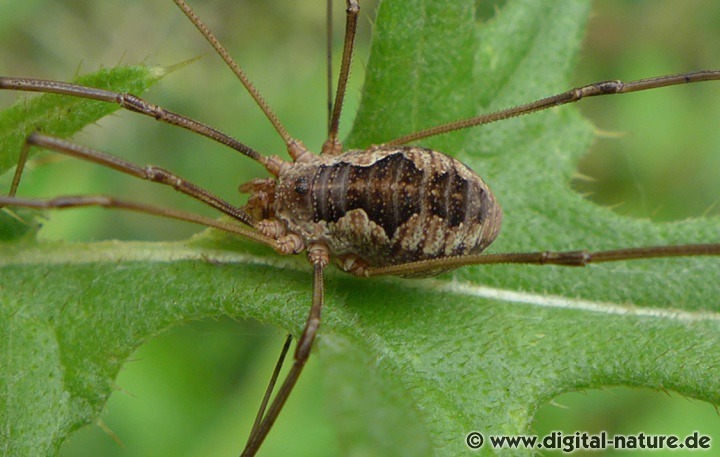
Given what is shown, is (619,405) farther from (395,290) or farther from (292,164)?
(292,164)

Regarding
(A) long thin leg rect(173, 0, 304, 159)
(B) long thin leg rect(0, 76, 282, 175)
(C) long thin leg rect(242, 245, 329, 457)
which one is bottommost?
(C) long thin leg rect(242, 245, 329, 457)

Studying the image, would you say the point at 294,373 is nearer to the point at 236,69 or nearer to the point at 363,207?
the point at 363,207

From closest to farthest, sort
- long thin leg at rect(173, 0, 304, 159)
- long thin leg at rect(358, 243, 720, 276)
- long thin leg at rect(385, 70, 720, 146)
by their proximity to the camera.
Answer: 1. long thin leg at rect(358, 243, 720, 276)
2. long thin leg at rect(385, 70, 720, 146)
3. long thin leg at rect(173, 0, 304, 159)

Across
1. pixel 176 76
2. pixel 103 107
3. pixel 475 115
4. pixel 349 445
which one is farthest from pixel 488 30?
pixel 176 76

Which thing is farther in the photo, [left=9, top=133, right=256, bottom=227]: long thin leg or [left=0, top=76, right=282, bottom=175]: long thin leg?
[left=0, top=76, right=282, bottom=175]: long thin leg

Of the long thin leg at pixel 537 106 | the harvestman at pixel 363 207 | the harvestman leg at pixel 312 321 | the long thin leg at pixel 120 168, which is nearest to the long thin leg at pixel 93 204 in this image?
the harvestman at pixel 363 207

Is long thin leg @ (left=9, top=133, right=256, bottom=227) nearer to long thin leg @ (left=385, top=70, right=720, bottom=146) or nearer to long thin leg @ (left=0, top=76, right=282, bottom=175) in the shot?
long thin leg @ (left=0, top=76, right=282, bottom=175)

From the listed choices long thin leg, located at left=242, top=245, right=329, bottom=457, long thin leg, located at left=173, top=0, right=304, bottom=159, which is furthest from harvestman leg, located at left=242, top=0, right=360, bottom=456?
long thin leg, located at left=173, top=0, right=304, bottom=159

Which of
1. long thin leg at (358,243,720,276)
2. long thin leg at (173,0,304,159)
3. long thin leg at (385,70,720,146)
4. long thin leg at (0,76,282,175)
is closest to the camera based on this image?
long thin leg at (358,243,720,276)

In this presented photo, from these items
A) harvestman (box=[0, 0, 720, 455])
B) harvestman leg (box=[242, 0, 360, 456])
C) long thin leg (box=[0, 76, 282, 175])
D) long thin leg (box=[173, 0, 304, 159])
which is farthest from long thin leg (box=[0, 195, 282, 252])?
long thin leg (box=[173, 0, 304, 159])

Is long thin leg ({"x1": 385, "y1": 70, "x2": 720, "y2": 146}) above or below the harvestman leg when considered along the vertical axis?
above
